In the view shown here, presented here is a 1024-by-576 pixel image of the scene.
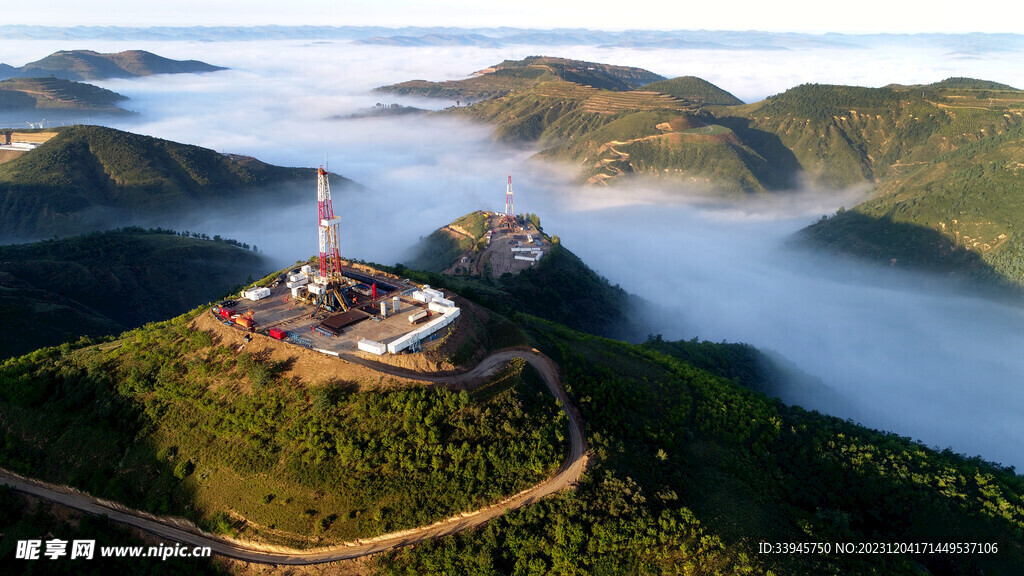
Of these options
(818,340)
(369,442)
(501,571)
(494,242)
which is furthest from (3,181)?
(818,340)

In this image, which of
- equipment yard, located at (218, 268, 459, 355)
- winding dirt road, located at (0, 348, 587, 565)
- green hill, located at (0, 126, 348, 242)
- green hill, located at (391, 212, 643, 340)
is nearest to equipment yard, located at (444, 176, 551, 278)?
green hill, located at (391, 212, 643, 340)

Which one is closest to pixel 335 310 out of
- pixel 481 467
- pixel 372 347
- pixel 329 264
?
pixel 329 264

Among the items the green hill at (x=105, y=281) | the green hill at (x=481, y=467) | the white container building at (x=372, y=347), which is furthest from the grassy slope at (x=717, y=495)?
the green hill at (x=105, y=281)

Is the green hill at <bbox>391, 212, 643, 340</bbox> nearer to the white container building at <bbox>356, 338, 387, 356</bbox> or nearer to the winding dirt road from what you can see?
the white container building at <bbox>356, 338, 387, 356</bbox>

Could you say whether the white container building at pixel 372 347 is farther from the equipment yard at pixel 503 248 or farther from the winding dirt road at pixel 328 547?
the equipment yard at pixel 503 248

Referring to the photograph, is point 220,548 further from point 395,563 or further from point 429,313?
point 429,313
